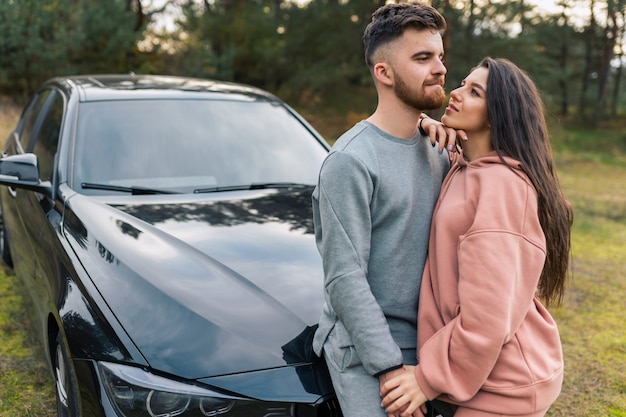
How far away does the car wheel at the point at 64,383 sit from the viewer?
209 cm

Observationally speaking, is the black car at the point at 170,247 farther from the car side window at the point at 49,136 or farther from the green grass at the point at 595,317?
the green grass at the point at 595,317

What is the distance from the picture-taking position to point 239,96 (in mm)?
3773

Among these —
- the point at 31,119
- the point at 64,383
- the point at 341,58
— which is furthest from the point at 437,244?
the point at 341,58

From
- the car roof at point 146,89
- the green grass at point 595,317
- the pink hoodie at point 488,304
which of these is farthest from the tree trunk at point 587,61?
the pink hoodie at point 488,304

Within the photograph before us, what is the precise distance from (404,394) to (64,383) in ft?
4.47

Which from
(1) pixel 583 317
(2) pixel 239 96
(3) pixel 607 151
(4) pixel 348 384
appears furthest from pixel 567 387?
(3) pixel 607 151

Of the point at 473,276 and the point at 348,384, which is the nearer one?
the point at 473,276

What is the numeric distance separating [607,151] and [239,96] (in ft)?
68.5

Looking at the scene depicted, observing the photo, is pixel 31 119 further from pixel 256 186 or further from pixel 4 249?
pixel 256 186

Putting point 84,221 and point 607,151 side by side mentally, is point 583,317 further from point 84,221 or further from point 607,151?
point 607,151

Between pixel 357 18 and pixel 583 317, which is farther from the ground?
pixel 357 18

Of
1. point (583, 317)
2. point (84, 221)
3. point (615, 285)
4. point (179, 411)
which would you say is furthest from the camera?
point (615, 285)

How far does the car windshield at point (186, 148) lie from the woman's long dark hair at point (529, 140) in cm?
175

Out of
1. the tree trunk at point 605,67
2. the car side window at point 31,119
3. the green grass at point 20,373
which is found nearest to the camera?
the green grass at point 20,373
